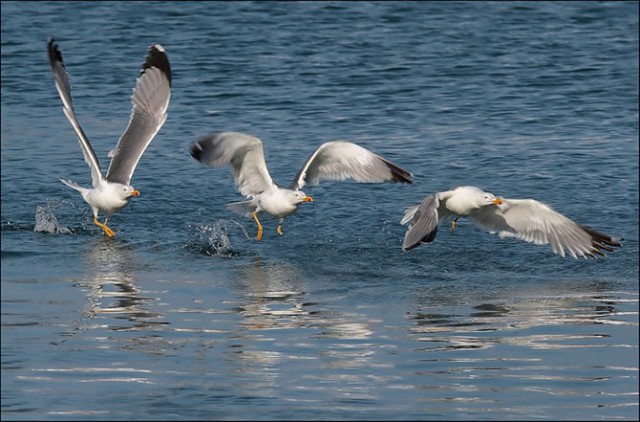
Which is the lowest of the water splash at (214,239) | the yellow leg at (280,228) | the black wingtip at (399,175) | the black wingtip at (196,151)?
the water splash at (214,239)

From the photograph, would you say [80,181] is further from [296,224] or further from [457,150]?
[457,150]

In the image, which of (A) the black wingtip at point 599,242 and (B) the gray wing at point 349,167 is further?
(B) the gray wing at point 349,167

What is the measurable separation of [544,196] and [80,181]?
13.5ft

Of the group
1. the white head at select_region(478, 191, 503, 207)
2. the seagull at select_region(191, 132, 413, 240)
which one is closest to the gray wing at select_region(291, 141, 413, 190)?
the seagull at select_region(191, 132, 413, 240)

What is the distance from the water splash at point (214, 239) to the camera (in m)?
10.8

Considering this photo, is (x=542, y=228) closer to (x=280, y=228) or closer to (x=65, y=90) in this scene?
(x=280, y=228)

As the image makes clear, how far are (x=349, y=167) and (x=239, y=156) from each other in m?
0.83

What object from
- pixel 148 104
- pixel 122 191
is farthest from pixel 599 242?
pixel 148 104

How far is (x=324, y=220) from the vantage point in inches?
454

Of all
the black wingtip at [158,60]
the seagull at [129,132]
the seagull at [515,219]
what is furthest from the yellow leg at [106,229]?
the seagull at [515,219]

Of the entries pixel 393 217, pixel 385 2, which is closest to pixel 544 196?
pixel 393 217

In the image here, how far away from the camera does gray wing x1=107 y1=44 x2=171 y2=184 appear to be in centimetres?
1135

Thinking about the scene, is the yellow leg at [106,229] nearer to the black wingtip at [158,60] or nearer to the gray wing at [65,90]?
the gray wing at [65,90]

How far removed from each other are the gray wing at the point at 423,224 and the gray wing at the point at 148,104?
2.40m
